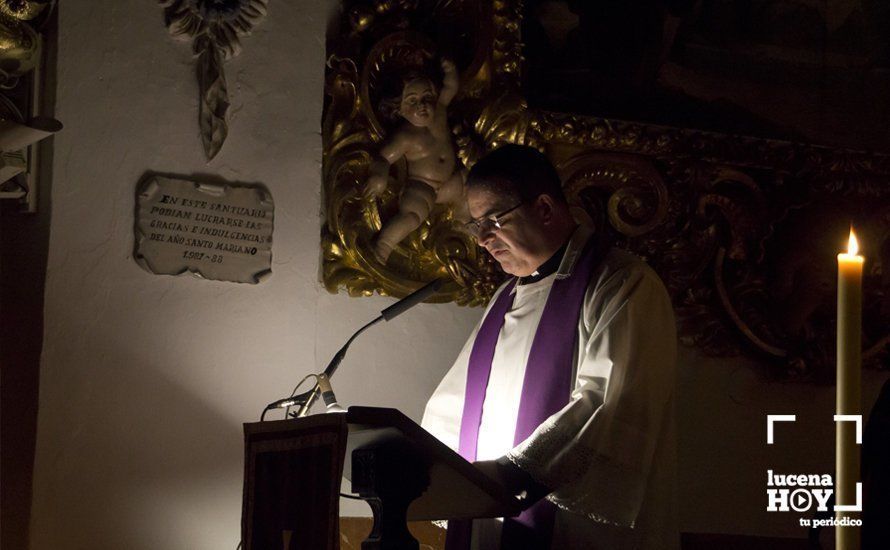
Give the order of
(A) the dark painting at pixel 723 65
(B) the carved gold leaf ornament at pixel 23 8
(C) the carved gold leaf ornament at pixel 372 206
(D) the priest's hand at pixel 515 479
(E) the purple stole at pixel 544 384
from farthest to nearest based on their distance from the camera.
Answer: (A) the dark painting at pixel 723 65 → (C) the carved gold leaf ornament at pixel 372 206 → (B) the carved gold leaf ornament at pixel 23 8 → (E) the purple stole at pixel 544 384 → (D) the priest's hand at pixel 515 479

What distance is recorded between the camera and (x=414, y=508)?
3.25 meters

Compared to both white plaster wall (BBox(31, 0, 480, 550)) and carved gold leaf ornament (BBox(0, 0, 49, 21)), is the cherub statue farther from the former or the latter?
carved gold leaf ornament (BBox(0, 0, 49, 21))

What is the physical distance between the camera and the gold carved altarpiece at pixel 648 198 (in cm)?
483

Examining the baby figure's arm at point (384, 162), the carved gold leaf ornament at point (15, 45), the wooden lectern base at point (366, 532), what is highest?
the carved gold leaf ornament at point (15, 45)

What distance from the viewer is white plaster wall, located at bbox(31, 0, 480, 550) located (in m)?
4.09

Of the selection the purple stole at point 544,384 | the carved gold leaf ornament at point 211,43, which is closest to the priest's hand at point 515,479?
the purple stole at point 544,384

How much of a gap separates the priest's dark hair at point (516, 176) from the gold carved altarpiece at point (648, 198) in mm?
949

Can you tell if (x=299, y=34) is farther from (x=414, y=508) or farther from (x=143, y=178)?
(x=414, y=508)

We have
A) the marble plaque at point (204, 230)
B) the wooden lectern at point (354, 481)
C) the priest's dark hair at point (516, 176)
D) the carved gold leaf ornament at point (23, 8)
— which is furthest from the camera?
the marble plaque at point (204, 230)

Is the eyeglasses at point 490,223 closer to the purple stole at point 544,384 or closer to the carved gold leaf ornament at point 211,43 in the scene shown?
the purple stole at point 544,384

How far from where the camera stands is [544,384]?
3.79m

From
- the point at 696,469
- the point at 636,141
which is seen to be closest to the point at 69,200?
the point at 636,141

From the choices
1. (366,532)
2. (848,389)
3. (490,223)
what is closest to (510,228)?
(490,223)

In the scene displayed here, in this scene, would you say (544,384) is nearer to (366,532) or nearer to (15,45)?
(366,532)
